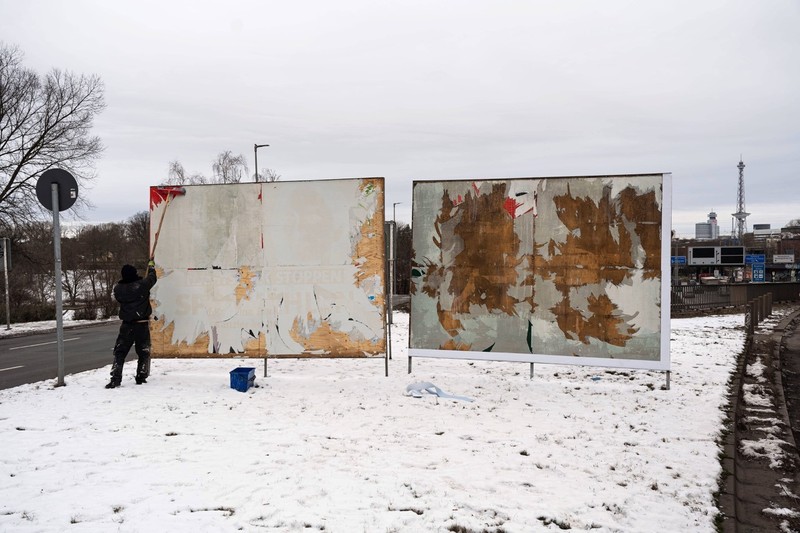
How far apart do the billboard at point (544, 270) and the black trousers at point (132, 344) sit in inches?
173

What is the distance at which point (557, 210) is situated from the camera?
848cm

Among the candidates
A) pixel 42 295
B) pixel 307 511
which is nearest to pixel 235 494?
pixel 307 511

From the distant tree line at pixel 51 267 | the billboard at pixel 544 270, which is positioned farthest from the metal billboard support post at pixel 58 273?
the distant tree line at pixel 51 267

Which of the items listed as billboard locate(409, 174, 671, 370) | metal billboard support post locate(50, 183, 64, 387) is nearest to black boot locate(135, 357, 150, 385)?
metal billboard support post locate(50, 183, 64, 387)

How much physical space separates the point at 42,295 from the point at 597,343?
120 feet

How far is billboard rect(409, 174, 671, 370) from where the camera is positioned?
27.0 ft

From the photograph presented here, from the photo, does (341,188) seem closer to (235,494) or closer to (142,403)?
(142,403)

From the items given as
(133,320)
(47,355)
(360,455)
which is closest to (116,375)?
(133,320)

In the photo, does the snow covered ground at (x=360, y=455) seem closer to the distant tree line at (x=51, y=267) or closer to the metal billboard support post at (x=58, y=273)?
the metal billboard support post at (x=58, y=273)

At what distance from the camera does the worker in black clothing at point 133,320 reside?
8414 mm

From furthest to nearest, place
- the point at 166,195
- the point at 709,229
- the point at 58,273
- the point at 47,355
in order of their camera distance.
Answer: the point at 709,229, the point at 47,355, the point at 166,195, the point at 58,273

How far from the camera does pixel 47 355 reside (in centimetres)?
1279

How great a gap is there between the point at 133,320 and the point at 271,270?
2.28 meters

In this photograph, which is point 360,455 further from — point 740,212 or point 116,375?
point 740,212
